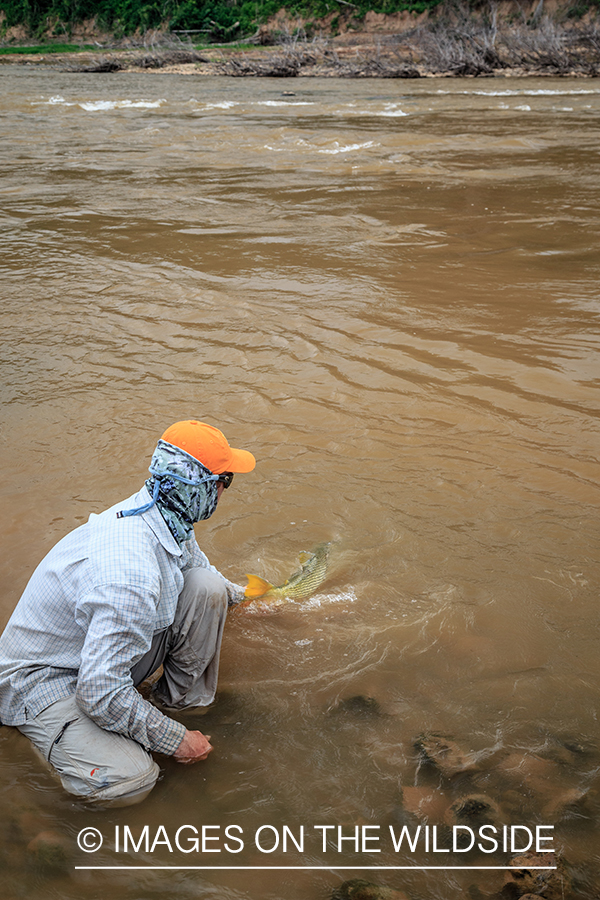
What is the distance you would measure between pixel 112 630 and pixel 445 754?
3.80 feet

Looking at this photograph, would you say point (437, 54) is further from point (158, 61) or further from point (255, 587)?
point (255, 587)

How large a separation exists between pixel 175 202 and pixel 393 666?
806cm

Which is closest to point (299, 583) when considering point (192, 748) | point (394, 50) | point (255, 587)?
point (255, 587)

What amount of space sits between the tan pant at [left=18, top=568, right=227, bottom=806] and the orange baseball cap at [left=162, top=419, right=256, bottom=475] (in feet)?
1.47

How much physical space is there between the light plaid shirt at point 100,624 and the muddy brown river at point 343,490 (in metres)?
0.26

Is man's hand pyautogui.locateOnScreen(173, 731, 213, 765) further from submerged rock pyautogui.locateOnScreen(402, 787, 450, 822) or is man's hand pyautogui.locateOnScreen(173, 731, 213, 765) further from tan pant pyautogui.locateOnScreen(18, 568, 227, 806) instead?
submerged rock pyautogui.locateOnScreen(402, 787, 450, 822)

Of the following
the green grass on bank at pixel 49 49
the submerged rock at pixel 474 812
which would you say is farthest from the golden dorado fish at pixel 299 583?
the green grass on bank at pixel 49 49

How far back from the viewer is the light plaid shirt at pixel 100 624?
6.47ft

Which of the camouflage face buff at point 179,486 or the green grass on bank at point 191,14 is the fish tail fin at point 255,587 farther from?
the green grass on bank at point 191,14

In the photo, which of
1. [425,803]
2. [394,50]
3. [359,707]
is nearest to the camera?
[425,803]

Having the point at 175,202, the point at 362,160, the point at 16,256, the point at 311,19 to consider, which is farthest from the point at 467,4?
the point at 16,256

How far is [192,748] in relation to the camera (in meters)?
2.18

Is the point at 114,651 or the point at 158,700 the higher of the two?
the point at 114,651

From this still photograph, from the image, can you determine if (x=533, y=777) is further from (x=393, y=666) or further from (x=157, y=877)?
(x=157, y=877)
